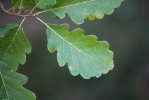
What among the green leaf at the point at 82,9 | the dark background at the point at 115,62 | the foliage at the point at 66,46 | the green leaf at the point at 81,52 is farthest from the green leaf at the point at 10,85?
the dark background at the point at 115,62

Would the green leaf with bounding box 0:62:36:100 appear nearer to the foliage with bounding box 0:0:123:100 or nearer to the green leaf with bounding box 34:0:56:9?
the foliage with bounding box 0:0:123:100

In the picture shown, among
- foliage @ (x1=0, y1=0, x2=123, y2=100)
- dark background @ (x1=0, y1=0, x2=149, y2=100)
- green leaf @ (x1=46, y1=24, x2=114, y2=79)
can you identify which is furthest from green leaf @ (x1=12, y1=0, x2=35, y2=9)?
dark background @ (x1=0, y1=0, x2=149, y2=100)

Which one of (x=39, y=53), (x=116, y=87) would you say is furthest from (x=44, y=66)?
(x=116, y=87)

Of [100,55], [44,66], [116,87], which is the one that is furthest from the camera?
[116,87]

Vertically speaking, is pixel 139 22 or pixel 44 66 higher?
pixel 139 22

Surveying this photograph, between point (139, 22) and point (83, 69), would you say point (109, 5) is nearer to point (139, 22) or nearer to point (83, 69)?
point (83, 69)

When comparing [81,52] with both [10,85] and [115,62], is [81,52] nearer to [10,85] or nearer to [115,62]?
[10,85]

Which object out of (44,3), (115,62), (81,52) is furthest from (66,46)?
(115,62)
